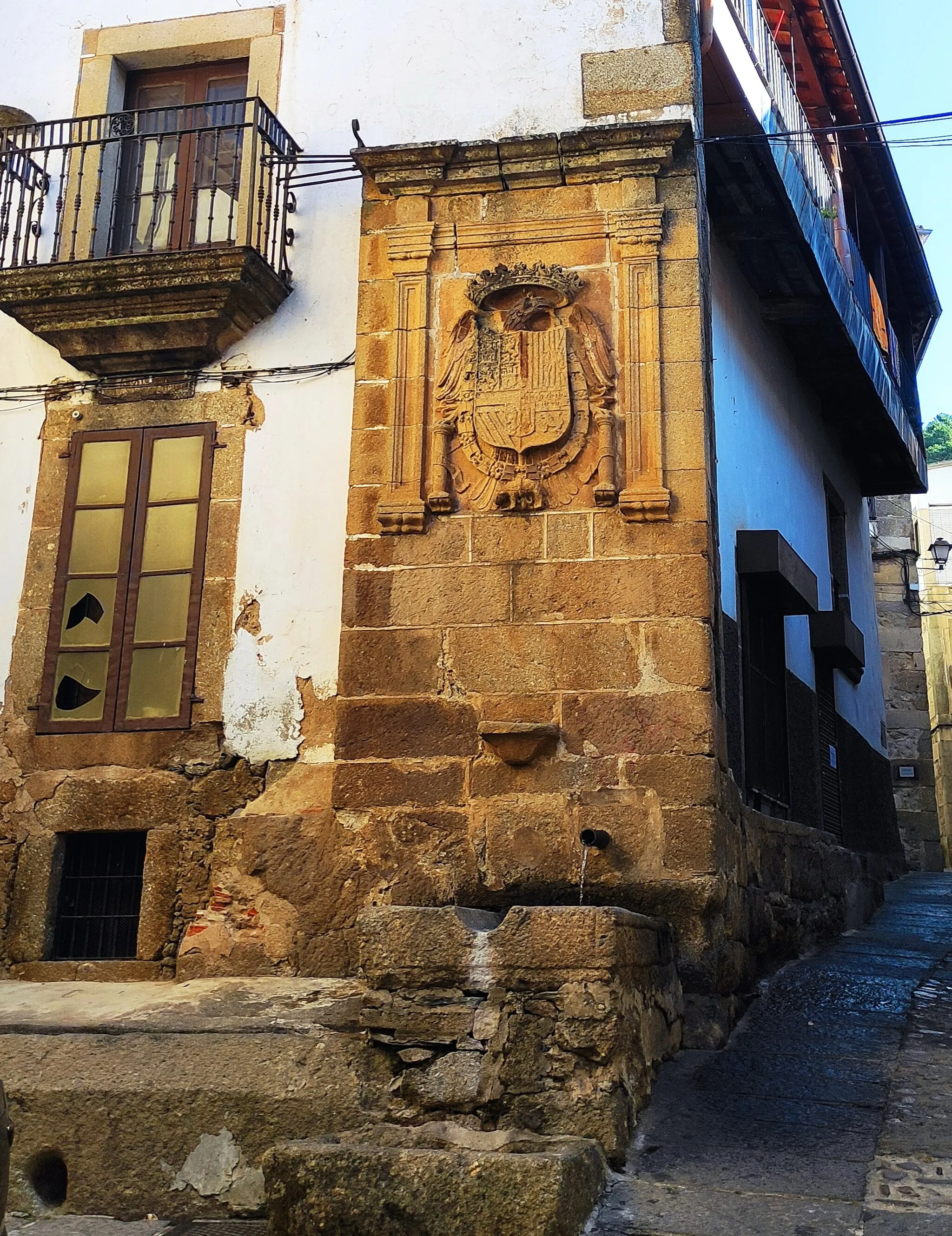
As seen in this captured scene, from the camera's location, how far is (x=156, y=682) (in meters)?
6.52

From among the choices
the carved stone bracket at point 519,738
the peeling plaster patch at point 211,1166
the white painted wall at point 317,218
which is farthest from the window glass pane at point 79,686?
the peeling plaster patch at point 211,1166

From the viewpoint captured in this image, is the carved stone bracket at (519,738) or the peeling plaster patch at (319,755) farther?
the peeling plaster patch at (319,755)

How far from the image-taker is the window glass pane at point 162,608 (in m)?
6.59

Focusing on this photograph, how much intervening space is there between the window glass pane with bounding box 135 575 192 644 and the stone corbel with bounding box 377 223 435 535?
120 centimetres

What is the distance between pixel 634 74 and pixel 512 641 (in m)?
3.25

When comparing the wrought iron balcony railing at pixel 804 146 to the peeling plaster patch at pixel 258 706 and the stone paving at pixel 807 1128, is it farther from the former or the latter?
the stone paving at pixel 807 1128

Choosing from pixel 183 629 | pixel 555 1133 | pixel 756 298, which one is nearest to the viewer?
pixel 555 1133

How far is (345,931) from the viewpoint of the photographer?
5824 millimetres

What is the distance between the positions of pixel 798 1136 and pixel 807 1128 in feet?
0.28

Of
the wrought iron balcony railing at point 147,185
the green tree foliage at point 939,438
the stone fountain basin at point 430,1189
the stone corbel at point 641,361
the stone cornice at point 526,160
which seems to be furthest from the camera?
the green tree foliage at point 939,438

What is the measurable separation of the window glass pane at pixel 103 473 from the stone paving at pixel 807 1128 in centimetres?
417

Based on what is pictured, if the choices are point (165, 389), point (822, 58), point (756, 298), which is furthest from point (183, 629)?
point (822, 58)

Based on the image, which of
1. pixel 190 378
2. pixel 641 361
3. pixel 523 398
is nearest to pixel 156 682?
pixel 190 378

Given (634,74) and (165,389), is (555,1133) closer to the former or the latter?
(165,389)
